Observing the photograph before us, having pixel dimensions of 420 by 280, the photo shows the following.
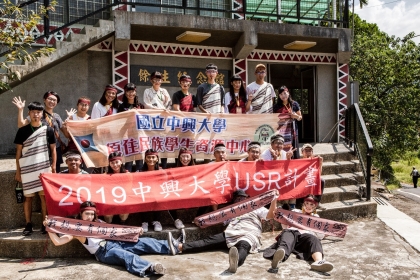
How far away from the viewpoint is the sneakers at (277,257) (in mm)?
4734

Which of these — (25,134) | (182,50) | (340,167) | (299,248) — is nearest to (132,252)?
(25,134)

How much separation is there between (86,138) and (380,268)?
4412 mm

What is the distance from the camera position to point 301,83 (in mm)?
13312

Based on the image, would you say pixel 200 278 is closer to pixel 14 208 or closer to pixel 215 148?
pixel 215 148

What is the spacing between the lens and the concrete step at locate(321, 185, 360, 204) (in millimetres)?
7234

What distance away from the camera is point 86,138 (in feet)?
19.5

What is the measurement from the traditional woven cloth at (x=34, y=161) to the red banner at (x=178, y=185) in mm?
214

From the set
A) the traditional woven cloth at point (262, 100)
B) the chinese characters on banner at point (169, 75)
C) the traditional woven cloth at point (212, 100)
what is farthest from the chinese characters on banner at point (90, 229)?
the chinese characters on banner at point (169, 75)

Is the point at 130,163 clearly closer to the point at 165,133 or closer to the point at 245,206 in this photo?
the point at 165,133

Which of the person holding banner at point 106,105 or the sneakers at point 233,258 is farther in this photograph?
the person holding banner at point 106,105

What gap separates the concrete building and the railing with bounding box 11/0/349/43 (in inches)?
1.0

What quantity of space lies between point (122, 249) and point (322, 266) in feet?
8.00

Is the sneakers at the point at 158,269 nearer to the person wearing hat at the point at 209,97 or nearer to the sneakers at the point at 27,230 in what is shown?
the sneakers at the point at 27,230

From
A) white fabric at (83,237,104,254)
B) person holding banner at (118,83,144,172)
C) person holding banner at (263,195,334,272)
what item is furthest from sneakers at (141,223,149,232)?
person holding banner at (263,195,334,272)
